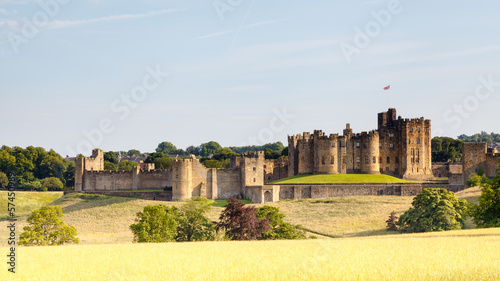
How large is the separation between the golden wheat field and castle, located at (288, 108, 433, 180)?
223 feet

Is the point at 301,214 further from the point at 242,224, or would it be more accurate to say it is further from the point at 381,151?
the point at 381,151

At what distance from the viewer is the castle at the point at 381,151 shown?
9800cm

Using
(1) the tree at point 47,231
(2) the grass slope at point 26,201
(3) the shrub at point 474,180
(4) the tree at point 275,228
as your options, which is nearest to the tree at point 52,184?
(2) the grass slope at point 26,201

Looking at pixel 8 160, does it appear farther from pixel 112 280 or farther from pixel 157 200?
pixel 112 280

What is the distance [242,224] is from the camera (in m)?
52.2

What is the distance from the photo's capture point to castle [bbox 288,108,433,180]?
98.0 m

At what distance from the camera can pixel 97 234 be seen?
70812 mm

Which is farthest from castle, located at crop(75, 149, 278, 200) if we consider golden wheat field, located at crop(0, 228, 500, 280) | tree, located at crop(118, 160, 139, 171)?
golden wheat field, located at crop(0, 228, 500, 280)

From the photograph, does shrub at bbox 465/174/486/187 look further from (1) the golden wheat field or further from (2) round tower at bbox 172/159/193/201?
(1) the golden wheat field

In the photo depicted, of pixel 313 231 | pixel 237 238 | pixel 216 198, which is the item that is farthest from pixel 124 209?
pixel 237 238

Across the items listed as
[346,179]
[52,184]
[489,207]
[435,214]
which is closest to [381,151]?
[346,179]

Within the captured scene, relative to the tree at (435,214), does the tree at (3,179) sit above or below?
above

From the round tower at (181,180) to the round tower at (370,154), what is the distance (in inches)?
1176

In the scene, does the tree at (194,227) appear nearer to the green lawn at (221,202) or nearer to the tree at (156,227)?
the tree at (156,227)
